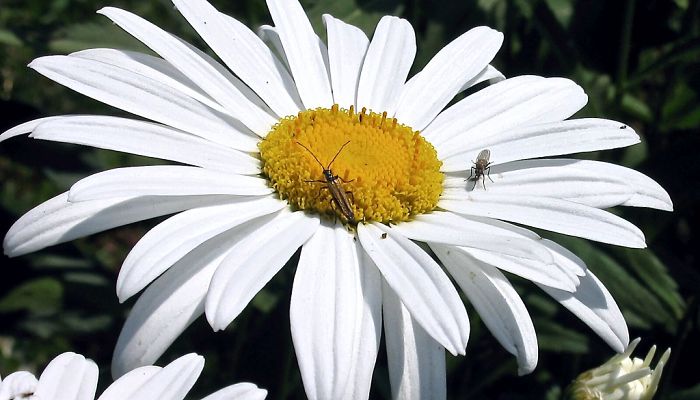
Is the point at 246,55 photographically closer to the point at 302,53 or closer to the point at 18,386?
the point at 302,53

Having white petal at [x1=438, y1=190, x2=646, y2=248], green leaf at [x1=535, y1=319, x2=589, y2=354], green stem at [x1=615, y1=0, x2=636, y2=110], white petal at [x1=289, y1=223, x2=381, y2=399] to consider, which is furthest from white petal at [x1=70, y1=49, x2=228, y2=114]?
green stem at [x1=615, y1=0, x2=636, y2=110]

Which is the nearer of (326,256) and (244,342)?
(326,256)

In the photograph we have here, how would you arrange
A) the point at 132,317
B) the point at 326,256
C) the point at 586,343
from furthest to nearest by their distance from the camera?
the point at 586,343, the point at 326,256, the point at 132,317

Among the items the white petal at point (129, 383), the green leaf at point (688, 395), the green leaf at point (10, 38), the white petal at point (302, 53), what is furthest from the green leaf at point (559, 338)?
the green leaf at point (10, 38)

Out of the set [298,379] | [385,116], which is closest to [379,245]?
Result: [385,116]

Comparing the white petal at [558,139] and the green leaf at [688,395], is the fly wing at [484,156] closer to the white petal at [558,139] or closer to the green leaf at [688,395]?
the white petal at [558,139]

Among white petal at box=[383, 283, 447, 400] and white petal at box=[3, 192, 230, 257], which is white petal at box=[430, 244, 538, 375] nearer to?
white petal at box=[383, 283, 447, 400]

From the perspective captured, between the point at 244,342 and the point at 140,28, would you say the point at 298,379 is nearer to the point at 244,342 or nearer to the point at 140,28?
the point at 244,342
